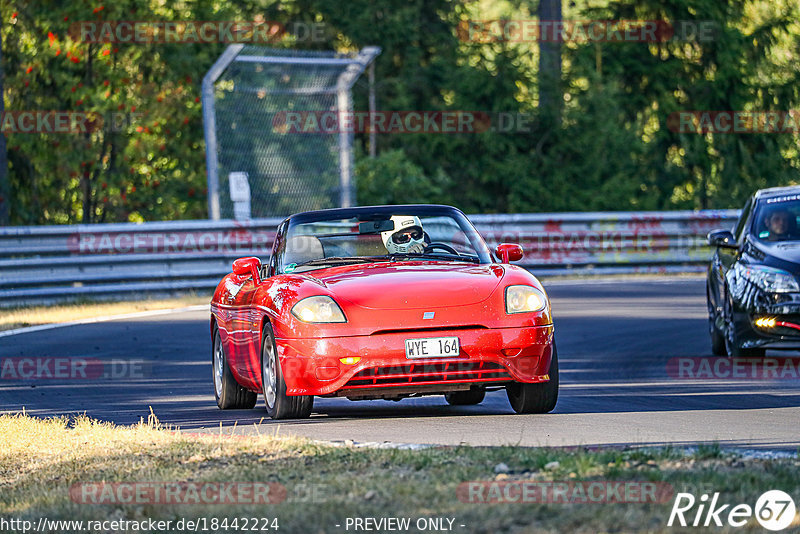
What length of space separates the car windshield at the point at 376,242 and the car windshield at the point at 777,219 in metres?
3.70

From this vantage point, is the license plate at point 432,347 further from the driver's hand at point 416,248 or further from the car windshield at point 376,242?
the driver's hand at point 416,248

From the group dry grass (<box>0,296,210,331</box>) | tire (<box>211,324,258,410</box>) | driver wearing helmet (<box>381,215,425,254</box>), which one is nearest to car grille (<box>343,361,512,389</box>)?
driver wearing helmet (<box>381,215,425,254</box>)

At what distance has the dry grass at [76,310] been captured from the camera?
19266mm

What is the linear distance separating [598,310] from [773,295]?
651 centimetres

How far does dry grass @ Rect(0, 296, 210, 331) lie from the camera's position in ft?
63.2

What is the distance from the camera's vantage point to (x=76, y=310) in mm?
20625

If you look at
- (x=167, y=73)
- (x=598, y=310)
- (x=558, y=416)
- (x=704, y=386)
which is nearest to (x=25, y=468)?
(x=558, y=416)

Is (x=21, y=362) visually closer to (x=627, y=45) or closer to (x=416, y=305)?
(x=416, y=305)

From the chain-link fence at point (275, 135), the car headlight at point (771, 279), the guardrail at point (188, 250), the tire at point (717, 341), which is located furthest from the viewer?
the chain-link fence at point (275, 135)

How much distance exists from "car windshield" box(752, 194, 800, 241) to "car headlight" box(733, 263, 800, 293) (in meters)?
0.49

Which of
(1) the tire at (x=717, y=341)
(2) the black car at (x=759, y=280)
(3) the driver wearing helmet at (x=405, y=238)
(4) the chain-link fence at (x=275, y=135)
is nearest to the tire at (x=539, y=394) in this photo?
(3) the driver wearing helmet at (x=405, y=238)

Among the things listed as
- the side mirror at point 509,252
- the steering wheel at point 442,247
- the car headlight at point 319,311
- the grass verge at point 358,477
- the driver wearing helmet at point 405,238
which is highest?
the driver wearing helmet at point 405,238

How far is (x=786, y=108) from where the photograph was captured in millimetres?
41188

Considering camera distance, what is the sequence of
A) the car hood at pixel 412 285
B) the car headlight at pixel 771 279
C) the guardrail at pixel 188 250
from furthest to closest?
1. the guardrail at pixel 188 250
2. the car headlight at pixel 771 279
3. the car hood at pixel 412 285
